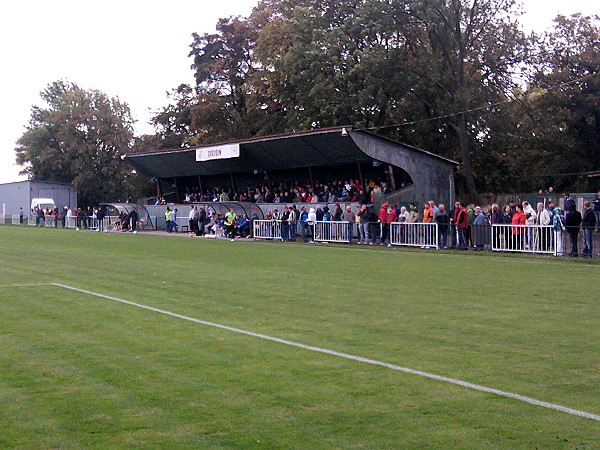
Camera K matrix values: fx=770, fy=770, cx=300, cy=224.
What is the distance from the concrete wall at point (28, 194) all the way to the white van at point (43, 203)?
2.56ft

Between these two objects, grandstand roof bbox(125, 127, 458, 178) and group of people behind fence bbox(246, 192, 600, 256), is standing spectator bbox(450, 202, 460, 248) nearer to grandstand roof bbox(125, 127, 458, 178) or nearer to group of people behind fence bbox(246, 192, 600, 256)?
group of people behind fence bbox(246, 192, 600, 256)

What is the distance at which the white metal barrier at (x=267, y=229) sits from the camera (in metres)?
38.2

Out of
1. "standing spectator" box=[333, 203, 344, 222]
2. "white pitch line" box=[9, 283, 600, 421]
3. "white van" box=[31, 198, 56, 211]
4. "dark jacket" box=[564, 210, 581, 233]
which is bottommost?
"white pitch line" box=[9, 283, 600, 421]

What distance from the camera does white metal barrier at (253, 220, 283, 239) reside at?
38219 millimetres

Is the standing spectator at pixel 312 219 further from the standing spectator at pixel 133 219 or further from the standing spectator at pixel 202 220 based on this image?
the standing spectator at pixel 133 219

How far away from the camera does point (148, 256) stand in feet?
83.1

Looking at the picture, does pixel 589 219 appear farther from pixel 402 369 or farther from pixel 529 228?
pixel 402 369

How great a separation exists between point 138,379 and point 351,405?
2243 mm

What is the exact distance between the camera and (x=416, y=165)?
131ft

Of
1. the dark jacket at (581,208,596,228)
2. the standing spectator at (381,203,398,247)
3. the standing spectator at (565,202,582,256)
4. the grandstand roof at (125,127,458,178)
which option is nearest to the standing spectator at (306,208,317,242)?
the grandstand roof at (125,127,458,178)

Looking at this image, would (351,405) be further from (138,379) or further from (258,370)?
(138,379)

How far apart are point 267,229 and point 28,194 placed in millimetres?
44080

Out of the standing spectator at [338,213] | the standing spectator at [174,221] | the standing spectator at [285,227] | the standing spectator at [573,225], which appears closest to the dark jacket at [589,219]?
the standing spectator at [573,225]

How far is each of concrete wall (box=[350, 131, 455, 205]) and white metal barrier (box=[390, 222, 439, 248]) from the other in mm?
6920
